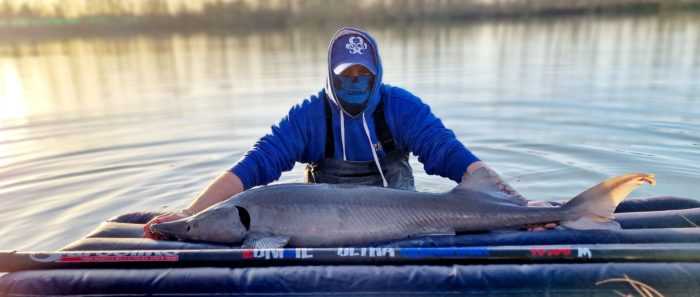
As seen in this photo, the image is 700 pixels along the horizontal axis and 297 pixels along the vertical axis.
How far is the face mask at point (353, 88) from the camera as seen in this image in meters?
4.18

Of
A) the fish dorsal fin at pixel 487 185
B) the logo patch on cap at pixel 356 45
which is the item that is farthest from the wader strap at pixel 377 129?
the fish dorsal fin at pixel 487 185

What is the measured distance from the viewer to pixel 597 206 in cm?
325

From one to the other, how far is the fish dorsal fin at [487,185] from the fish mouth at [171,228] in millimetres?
1781

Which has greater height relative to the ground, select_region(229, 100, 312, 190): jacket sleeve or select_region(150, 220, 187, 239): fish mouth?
select_region(229, 100, 312, 190): jacket sleeve

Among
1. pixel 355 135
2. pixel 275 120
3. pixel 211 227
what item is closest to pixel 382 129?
pixel 355 135

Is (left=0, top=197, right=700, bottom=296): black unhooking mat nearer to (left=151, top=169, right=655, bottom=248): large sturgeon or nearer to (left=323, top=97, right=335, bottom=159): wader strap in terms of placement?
(left=151, top=169, right=655, bottom=248): large sturgeon

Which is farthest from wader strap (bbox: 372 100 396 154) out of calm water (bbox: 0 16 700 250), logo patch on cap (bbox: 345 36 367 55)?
calm water (bbox: 0 16 700 250)

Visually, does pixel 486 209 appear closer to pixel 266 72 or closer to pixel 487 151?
pixel 487 151

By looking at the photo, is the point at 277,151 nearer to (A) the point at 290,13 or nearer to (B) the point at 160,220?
(B) the point at 160,220

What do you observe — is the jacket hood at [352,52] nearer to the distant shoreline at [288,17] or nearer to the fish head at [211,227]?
the fish head at [211,227]

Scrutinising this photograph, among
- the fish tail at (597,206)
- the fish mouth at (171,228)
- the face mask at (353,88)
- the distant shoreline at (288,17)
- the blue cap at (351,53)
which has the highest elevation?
the distant shoreline at (288,17)

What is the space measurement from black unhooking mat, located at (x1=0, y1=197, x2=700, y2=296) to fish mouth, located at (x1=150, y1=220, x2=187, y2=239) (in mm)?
→ 504

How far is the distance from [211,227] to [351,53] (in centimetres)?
169

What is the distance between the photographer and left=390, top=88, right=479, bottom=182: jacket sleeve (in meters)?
3.98
